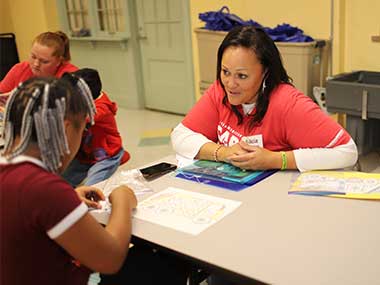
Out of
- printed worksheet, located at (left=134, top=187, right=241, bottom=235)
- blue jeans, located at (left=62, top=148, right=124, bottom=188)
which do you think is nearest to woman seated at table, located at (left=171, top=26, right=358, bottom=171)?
printed worksheet, located at (left=134, top=187, right=241, bottom=235)

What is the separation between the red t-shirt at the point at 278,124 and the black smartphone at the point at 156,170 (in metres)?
0.23

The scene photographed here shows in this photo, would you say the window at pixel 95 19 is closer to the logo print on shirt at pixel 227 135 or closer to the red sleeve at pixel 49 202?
the logo print on shirt at pixel 227 135

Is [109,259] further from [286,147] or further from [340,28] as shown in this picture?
[340,28]

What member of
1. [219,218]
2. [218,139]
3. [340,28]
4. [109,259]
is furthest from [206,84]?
[109,259]

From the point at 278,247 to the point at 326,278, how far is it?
0.50ft

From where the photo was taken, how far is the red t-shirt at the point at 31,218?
918 millimetres

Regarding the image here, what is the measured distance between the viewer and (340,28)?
11.5 feet

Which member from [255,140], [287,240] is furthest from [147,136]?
[287,240]

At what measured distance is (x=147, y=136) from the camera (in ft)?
15.3

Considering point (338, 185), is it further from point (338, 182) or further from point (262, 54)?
point (262, 54)

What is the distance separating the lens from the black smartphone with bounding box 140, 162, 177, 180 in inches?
64.9

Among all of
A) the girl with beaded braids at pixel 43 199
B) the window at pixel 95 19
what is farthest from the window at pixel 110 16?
the girl with beaded braids at pixel 43 199

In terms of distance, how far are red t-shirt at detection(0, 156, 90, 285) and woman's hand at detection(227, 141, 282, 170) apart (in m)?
0.74

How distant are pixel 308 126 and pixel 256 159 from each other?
238mm
